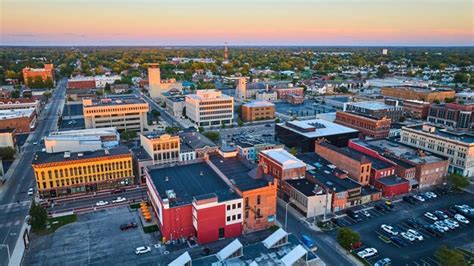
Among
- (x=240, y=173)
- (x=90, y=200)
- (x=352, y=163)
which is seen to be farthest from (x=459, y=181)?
(x=90, y=200)

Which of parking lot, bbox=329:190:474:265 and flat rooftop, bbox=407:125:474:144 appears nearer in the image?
parking lot, bbox=329:190:474:265

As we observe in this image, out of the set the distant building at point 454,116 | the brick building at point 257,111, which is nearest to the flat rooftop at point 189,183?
the brick building at point 257,111

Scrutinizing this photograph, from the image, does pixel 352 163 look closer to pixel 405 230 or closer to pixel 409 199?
pixel 409 199

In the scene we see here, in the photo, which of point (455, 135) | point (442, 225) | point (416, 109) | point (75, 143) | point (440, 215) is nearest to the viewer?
point (442, 225)

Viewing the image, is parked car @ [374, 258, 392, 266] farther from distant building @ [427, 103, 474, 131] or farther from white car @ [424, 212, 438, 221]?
distant building @ [427, 103, 474, 131]

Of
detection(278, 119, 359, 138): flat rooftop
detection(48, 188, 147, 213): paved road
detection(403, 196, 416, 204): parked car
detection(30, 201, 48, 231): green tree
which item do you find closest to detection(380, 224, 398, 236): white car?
detection(403, 196, 416, 204): parked car

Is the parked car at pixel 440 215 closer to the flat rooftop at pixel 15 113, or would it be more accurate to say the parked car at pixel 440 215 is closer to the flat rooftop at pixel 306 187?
the flat rooftop at pixel 306 187

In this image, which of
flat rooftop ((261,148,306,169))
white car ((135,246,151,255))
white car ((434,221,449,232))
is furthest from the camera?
flat rooftop ((261,148,306,169))
